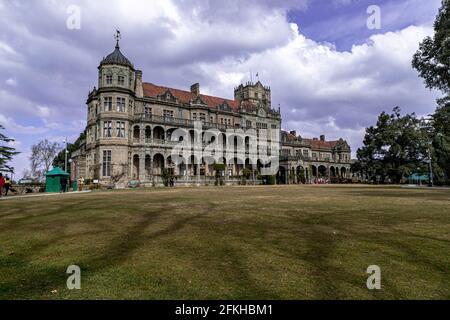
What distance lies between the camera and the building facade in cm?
4184

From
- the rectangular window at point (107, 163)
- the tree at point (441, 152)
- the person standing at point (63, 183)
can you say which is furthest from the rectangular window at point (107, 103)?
the tree at point (441, 152)

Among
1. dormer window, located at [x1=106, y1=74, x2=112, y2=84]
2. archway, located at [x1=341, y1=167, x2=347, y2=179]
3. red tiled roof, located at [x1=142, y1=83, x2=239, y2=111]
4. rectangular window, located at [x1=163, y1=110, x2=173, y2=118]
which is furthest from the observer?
archway, located at [x1=341, y1=167, x2=347, y2=179]

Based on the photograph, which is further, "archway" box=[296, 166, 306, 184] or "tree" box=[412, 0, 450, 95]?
"archway" box=[296, 166, 306, 184]

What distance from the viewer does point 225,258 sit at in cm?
527

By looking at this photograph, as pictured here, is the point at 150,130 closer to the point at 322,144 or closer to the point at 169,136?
the point at 169,136

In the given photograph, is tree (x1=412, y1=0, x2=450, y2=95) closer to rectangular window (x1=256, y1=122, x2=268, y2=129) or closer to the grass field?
the grass field

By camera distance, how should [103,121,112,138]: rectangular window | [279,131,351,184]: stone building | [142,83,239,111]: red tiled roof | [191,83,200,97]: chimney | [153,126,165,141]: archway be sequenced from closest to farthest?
[103,121,112,138]: rectangular window < [153,126,165,141]: archway < [142,83,239,111]: red tiled roof < [191,83,200,97]: chimney < [279,131,351,184]: stone building

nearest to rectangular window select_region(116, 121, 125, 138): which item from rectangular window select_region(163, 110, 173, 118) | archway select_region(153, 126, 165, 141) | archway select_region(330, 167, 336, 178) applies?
archway select_region(153, 126, 165, 141)

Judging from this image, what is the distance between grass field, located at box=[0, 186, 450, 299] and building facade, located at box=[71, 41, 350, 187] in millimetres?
34519

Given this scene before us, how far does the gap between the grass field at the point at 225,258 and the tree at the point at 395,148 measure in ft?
173

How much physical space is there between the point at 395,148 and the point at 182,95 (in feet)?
139

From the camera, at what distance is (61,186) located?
101 ft
